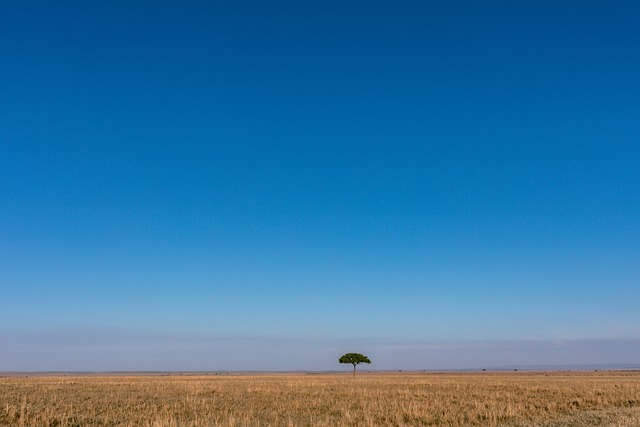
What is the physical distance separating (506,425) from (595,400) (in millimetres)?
17839

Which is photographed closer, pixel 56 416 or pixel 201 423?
pixel 201 423

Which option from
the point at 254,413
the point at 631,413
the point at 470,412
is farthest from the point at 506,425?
the point at 254,413

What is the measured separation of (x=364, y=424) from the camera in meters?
24.1

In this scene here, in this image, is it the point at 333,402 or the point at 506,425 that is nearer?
the point at 506,425

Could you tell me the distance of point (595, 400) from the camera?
37.6 meters

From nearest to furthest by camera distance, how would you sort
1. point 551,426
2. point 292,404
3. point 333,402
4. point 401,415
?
point 551,426
point 401,415
point 292,404
point 333,402

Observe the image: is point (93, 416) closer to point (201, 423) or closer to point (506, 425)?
point (201, 423)

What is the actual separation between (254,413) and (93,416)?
864 cm

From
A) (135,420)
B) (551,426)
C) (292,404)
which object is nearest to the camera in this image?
(551,426)

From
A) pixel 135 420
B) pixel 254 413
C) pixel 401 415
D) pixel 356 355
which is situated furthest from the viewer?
pixel 356 355

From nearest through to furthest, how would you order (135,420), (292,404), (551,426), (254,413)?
(551,426), (135,420), (254,413), (292,404)

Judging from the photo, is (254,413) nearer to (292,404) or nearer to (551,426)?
(292,404)

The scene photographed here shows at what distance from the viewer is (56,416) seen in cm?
2652

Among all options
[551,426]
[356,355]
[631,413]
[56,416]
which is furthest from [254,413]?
[356,355]
